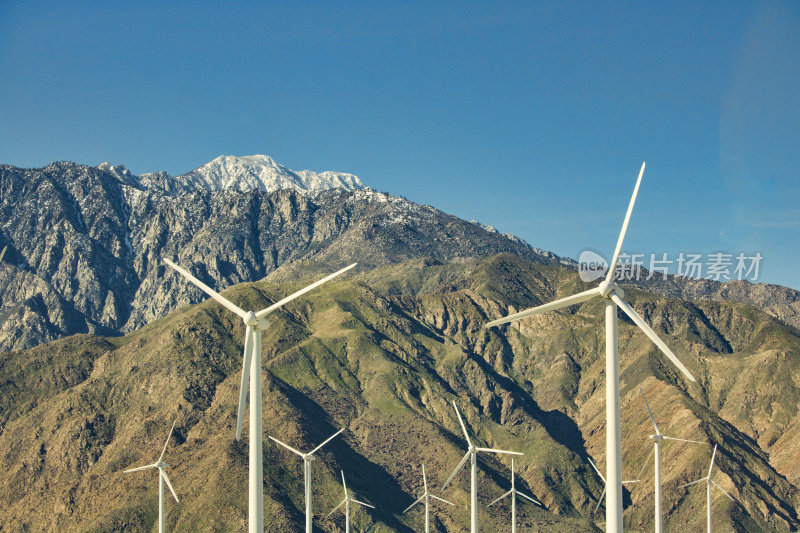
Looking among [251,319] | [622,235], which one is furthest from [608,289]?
[251,319]

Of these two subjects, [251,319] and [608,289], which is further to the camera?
[251,319]

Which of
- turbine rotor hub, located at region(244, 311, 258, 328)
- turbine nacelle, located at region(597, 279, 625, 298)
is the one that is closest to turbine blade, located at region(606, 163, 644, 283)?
turbine nacelle, located at region(597, 279, 625, 298)

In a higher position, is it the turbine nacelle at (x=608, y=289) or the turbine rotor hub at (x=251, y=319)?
the turbine nacelle at (x=608, y=289)

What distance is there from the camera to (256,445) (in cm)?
9275

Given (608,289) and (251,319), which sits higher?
(608,289)

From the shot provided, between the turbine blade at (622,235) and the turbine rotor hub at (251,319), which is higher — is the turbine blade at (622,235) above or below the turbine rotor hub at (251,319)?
above

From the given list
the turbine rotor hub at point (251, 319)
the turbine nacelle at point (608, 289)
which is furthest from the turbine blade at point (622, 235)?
the turbine rotor hub at point (251, 319)

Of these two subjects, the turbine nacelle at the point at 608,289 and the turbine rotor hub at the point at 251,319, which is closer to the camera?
the turbine nacelle at the point at 608,289

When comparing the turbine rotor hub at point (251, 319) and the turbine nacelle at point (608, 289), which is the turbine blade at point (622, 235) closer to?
the turbine nacelle at point (608, 289)

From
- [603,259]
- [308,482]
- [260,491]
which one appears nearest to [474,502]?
[308,482]

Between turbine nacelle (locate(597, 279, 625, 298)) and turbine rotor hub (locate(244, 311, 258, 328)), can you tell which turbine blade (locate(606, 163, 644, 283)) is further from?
turbine rotor hub (locate(244, 311, 258, 328))

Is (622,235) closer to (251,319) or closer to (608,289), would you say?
(608,289)

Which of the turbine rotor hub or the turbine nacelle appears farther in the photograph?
the turbine rotor hub

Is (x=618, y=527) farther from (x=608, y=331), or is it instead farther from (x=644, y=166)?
(x=644, y=166)
